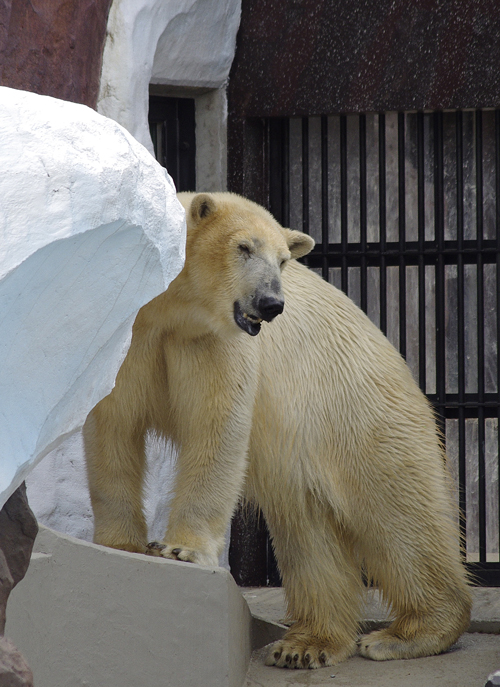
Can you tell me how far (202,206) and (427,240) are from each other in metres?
2.32

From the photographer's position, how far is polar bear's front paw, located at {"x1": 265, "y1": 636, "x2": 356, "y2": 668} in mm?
3461

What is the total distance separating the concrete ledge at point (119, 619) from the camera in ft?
8.57

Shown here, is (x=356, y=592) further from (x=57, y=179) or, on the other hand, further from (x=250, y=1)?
(x=250, y=1)

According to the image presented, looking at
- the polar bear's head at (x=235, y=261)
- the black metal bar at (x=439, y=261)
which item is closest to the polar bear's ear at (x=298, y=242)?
the polar bear's head at (x=235, y=261)

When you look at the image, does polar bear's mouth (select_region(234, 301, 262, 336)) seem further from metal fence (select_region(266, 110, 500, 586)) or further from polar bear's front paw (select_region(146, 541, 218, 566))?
metal fence (select_region(266, 110, 500, 586))

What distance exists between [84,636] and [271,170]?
322 centimetres

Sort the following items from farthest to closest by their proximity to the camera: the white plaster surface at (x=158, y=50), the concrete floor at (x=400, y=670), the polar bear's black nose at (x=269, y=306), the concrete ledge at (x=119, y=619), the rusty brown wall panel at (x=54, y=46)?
the white plaster surface at (x=158, y=50) → the rusty brown wall panel at (x=54, y=46) → the concrete floor at (x=400, y=670) → the polar bear's black nose at (x=269, y=306) → the concrete ledge at (x=119, y=619)

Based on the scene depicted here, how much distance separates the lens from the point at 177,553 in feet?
9.76

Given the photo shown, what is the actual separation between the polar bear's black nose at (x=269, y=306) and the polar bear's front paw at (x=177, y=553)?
2.77 ft

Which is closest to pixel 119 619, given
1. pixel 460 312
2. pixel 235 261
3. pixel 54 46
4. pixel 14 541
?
pixel 14 541

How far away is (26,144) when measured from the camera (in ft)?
5.16

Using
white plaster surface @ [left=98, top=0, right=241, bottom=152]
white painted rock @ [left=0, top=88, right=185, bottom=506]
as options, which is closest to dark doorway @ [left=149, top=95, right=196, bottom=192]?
white plaster surface @ [left=98, top=0, right=241, bottom=152]

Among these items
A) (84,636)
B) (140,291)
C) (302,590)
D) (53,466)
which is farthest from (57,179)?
(53,466)

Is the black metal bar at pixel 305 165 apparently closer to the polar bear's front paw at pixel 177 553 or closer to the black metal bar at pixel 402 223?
the black metal bar at pixel 402 223
